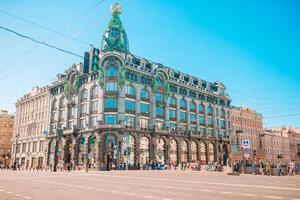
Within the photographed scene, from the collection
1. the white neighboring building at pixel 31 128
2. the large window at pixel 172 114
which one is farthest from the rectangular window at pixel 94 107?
the white neighboring building at pixel 31 128

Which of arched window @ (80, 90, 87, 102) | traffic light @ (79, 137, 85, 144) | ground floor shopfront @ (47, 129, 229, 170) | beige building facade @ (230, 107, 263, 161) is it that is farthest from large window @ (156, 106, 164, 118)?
beige building facade @ (230, 107, 263, 161)

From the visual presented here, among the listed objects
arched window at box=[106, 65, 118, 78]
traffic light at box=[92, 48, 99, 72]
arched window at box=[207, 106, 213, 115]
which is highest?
arched window at box=[106, 65, 118, 78]

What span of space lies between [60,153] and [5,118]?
122 ft

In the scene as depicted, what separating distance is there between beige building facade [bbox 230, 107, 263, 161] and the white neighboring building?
162ft

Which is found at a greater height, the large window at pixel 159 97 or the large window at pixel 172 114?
the large window at pixel 159 97

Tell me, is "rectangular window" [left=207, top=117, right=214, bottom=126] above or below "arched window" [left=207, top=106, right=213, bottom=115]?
below

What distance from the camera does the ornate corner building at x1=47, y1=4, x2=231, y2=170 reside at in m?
49.3

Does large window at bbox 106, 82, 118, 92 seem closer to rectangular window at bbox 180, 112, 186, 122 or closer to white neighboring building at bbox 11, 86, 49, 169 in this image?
rectangular window at bbox 180, 112, 186, 122

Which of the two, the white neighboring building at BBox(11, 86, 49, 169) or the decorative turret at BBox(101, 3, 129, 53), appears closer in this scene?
the decorative turret at BBox(101, 3, 129, 53)

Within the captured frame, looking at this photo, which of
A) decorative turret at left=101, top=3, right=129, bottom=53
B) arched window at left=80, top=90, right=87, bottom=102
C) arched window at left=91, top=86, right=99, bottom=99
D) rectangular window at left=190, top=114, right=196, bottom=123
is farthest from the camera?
rectangular window at left=190, top=114, right=196, bottom=123

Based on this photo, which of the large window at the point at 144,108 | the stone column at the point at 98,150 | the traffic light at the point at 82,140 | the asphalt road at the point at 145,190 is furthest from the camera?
the large window at the point at 144,108

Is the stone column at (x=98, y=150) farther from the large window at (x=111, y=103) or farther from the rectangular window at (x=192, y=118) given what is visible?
the rectangular window at (x=192, y=118)

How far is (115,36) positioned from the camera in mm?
57594

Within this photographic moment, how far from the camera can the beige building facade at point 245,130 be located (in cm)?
7675
